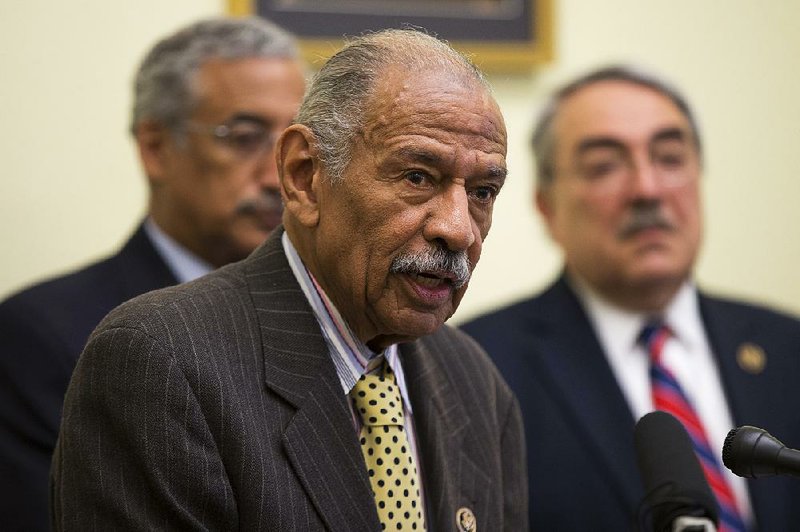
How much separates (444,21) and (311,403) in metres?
2.06

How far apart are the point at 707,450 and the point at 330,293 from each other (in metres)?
1.53

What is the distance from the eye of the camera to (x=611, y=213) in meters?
3.40

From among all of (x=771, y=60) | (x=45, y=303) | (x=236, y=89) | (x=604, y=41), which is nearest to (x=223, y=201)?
(x=236, y=89)

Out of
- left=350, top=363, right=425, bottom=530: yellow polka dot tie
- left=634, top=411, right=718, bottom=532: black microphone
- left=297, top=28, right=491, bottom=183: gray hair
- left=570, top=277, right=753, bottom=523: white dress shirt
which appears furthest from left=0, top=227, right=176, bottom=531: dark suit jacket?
left=634, top=411, right=718, bottom=532: black microphone

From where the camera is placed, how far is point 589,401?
3146 mm

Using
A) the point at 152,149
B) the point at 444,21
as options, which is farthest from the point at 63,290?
the point at 444,21

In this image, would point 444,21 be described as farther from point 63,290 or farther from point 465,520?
point 465,520

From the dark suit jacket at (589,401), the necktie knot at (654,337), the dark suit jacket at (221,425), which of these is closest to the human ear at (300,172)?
the dark suit jacket at (221,425)

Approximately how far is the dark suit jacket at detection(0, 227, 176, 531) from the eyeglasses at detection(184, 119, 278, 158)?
1.02ft

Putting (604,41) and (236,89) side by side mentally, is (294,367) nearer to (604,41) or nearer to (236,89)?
(236,89)

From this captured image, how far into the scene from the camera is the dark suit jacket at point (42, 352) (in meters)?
2.56

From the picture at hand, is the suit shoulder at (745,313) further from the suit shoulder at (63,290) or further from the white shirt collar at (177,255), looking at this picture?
the suit shoulder at (63,290)

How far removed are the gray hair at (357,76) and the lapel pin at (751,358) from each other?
168 centimetres

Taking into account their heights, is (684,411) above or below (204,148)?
below
